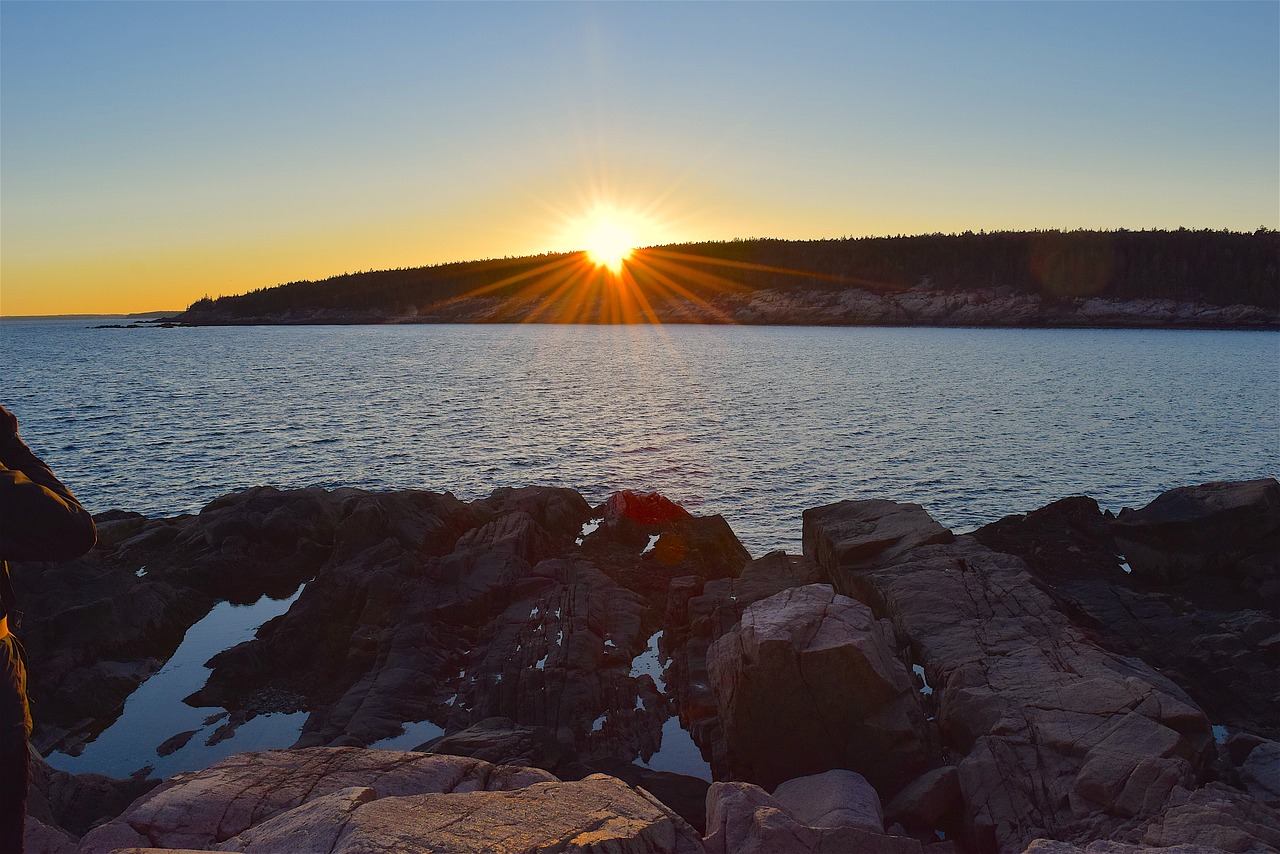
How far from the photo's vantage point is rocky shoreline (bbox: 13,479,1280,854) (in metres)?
6.91

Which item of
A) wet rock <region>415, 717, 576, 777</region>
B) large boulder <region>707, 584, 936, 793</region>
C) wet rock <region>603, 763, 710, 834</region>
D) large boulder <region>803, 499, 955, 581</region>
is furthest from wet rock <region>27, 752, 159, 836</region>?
large boulder <region>803, 499, 955, 581</region>

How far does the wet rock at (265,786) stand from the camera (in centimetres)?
625

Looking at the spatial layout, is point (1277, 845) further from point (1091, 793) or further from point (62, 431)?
point (62, 431)

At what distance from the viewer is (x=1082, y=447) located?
34.7m

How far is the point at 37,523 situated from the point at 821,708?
8.38 meters

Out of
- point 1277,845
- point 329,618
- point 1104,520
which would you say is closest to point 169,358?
point 329,618

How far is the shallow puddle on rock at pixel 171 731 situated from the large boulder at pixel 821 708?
698 centimetres

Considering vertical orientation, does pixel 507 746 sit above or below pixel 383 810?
below

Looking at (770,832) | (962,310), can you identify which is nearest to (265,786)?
(770,832)

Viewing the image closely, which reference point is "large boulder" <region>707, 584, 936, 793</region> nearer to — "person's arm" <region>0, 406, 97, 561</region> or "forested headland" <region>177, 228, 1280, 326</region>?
"person's arm" <region>0, 406, 97, 561</region>

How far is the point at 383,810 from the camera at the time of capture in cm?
574

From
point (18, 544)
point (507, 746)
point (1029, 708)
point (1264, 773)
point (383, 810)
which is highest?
point (18, 544)

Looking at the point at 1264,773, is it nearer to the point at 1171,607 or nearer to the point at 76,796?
the point at 1171,607

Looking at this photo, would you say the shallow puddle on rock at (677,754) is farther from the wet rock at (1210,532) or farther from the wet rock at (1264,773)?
the wet rock at (1210,532)
